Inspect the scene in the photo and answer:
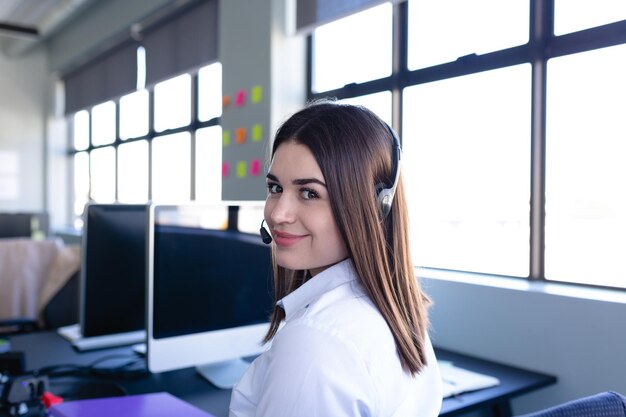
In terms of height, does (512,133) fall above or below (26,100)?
below

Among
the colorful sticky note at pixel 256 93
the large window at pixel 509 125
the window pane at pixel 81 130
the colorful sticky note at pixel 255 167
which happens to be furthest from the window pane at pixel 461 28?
the window pane at pixel 81 130

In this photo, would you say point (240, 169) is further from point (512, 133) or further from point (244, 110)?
point (512, 133)

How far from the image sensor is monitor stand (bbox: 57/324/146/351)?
196 centimetres

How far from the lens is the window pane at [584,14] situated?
5.95 feet

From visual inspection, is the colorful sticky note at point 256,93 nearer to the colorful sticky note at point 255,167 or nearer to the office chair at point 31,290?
the colorful sticky note at point 255,167

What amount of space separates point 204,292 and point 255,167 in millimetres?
1516

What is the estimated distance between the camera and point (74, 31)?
5.61 metres

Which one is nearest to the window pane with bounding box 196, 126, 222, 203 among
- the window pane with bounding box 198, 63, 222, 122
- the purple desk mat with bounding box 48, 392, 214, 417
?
the window pane with bounding box 198, 63, 222, 122

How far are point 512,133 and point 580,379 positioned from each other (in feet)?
3.04

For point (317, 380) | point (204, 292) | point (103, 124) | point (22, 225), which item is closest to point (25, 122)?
point (103, 124)

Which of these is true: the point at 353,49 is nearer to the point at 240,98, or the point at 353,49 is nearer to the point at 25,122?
the point at 240,98

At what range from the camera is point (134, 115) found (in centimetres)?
511

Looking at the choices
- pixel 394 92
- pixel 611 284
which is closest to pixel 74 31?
pixel 394 92

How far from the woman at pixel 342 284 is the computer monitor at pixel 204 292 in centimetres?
67
